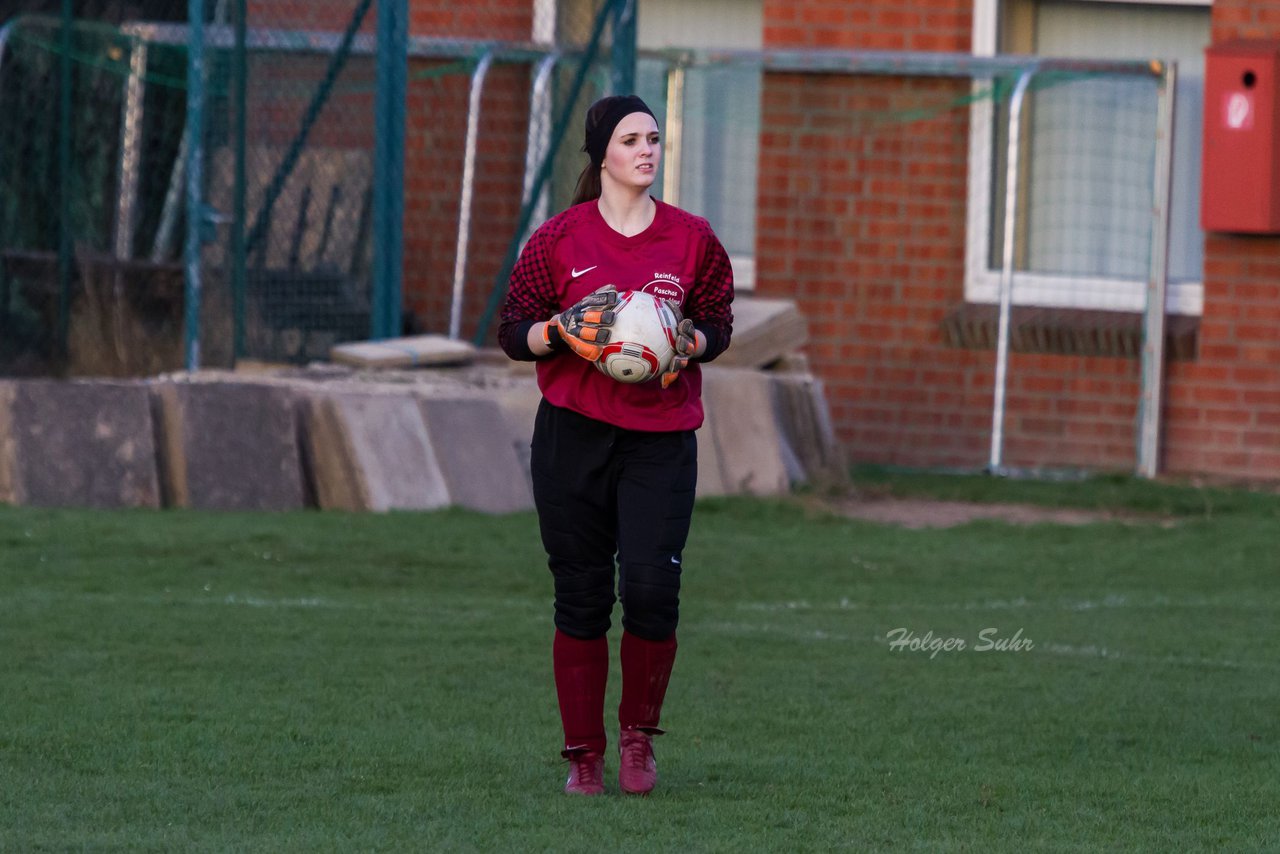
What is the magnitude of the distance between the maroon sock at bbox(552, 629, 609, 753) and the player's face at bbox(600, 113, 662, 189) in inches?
45.7

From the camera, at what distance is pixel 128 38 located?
46.6 ft

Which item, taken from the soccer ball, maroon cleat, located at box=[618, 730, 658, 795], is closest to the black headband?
the soccer ball

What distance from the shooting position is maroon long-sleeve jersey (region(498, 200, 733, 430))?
5359 mm

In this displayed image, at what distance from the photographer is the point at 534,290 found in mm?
5477

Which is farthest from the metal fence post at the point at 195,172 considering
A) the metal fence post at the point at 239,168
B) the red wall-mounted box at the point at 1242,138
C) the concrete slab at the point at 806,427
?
the red wall-mounted box at the point at 1242,138

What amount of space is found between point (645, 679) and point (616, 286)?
99 centimetres

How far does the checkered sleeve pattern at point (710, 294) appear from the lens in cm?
550

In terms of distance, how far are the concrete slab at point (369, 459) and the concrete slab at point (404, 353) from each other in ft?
4.04

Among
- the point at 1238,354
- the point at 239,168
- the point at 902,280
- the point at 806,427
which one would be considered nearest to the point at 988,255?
the point at 902,280

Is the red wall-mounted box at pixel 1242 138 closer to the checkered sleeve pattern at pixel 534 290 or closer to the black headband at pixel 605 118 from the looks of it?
the black headband at pixel 605 118

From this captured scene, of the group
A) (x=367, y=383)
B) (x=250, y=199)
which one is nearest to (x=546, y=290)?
(x=367, y=383)

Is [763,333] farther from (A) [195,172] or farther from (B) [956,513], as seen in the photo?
(A) [195,172]

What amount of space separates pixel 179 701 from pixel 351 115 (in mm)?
7282

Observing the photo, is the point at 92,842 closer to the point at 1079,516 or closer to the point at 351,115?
the point at 1079,516
